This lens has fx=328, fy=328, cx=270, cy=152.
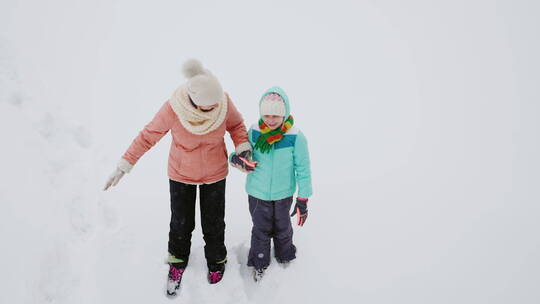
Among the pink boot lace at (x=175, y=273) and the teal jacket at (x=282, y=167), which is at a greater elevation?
the teal jacket at (x=282, y=167)

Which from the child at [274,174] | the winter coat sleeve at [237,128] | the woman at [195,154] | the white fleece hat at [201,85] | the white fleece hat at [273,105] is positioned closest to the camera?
the white fleece hat at [201,85]

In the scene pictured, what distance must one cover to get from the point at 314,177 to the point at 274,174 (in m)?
2.37

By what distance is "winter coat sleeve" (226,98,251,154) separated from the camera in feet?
9.71

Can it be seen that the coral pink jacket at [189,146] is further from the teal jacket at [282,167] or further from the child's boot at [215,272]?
the child's boot at [215,272]

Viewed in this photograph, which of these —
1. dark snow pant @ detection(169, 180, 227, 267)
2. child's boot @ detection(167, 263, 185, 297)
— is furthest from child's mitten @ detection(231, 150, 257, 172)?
child's boot @ detection(167, 263, 185, 297)

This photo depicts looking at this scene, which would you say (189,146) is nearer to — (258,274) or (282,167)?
(282,167)

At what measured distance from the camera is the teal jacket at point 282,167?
9.76ft

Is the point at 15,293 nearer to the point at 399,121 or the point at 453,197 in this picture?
the point at 453,197

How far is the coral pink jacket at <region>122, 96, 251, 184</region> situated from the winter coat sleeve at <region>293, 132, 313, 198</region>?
0.45 m

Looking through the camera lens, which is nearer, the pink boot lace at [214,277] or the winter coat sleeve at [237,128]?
the winter coat sleeve at [237,128]

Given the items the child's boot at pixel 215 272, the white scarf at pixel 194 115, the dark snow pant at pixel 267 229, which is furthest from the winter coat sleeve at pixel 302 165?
the child's boot at pixel 215 272

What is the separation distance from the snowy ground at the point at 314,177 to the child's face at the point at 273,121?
153 cm

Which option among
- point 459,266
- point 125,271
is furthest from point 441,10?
point 125,271

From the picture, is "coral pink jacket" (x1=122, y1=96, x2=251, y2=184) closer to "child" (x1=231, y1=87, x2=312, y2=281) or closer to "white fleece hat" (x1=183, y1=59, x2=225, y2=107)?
"child" (x1=231, y1=87, x2=312, y2=281)
